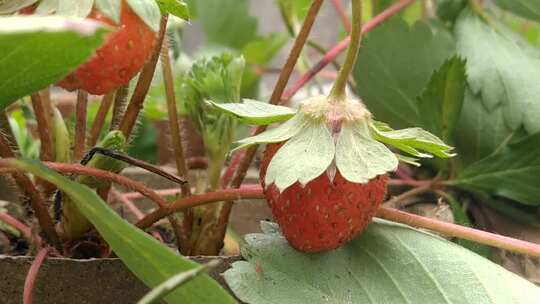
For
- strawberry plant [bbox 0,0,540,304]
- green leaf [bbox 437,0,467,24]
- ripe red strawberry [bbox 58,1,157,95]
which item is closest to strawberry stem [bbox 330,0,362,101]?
strawberry plant [bbox 0,0,540,304]

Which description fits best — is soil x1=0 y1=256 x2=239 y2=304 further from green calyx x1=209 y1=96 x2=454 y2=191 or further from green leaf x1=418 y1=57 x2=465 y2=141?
green leaf x1=418 y1=57 x2=465 y2=141

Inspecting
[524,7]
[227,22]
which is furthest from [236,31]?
[524,7]

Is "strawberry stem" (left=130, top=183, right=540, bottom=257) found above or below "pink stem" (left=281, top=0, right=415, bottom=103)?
below

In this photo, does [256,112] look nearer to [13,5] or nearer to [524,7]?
[13,5]

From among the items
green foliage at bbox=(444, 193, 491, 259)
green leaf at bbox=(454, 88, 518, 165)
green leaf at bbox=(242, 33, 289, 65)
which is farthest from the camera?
green leaf at bbox=(242, 33, 289, 65)

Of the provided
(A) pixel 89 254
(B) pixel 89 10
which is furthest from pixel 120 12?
(A) pixel 89 254

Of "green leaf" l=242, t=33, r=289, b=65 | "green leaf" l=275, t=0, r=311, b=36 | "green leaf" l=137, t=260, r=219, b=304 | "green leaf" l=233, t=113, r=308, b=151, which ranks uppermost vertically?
"green leaf" l=275, t=0, r=311, b=36

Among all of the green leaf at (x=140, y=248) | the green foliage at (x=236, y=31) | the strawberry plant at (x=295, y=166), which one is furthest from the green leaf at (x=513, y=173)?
the green foliage at (x=236, y=31)
